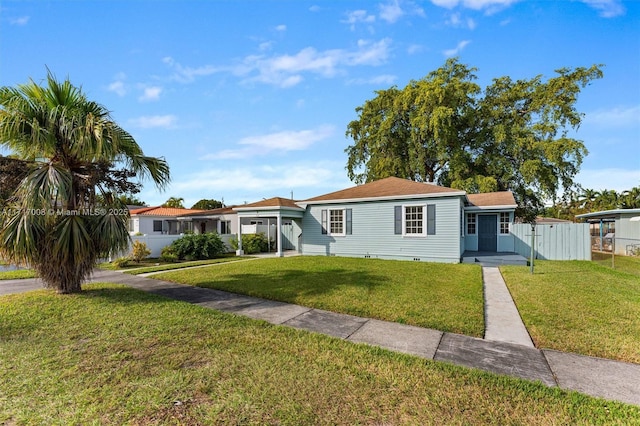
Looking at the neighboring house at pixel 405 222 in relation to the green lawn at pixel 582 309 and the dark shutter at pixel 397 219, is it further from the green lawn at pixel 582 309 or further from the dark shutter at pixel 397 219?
the green lawn at pixel 582 309

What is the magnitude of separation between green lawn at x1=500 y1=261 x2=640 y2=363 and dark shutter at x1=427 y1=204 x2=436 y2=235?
11.0 feet

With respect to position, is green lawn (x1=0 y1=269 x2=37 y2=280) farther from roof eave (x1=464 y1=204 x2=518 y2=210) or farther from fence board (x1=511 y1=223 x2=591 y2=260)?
fence board (x1=511 y1=223 x2=591 y2=260)

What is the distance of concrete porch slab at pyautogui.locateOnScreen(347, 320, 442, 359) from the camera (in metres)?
3.85

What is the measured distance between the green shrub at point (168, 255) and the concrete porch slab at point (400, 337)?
Answer: 12.5m

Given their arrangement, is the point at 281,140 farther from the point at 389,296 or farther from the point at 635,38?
the point at 635,38

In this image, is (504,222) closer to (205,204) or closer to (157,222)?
(157,222)

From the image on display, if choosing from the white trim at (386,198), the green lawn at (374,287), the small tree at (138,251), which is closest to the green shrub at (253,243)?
the white trim at (386,198)

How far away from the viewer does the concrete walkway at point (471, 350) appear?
10.1 feet

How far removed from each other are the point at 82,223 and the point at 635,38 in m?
18.7

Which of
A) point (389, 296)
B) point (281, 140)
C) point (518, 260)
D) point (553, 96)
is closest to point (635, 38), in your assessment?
point (518, 260)

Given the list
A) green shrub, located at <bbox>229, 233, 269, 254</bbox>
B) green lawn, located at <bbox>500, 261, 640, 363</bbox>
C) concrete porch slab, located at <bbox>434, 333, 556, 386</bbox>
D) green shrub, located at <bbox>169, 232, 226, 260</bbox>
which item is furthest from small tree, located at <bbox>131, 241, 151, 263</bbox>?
green lawn, located at <bbox>500, 261, 640, 363</bbox>

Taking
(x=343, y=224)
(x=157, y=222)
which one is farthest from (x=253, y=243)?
(x=157, y=222)

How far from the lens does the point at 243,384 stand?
2.93 m

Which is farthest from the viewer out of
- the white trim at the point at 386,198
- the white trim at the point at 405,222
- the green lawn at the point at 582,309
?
the white trim at the point at 405,222
